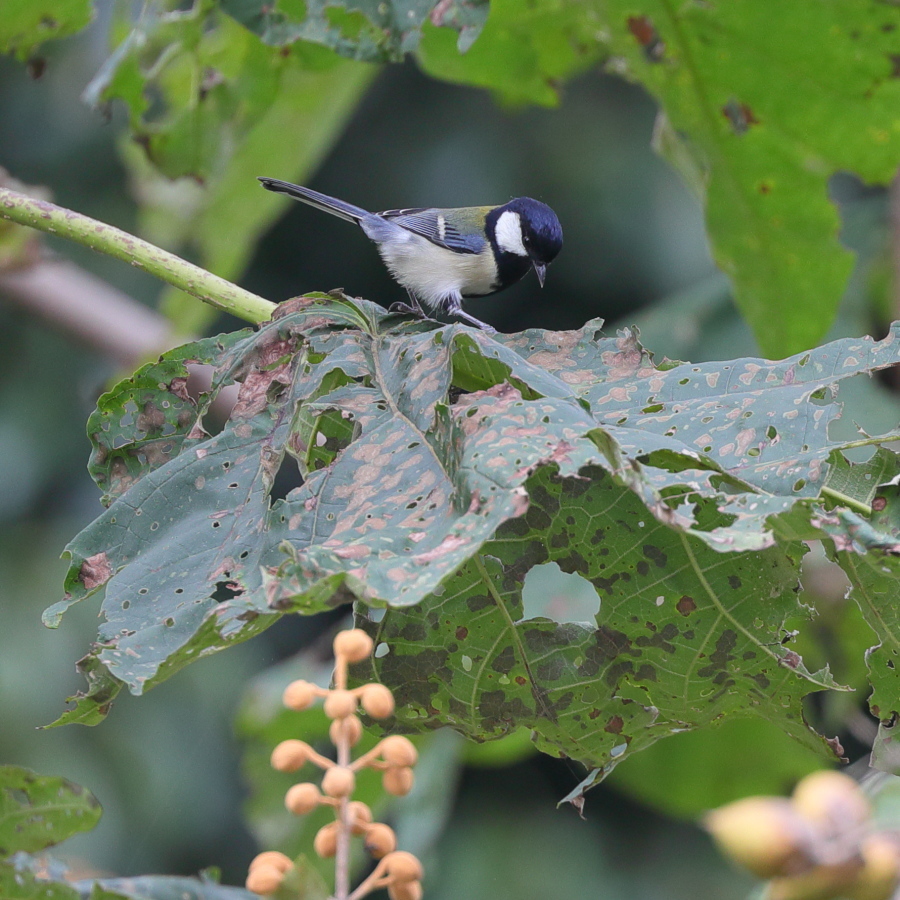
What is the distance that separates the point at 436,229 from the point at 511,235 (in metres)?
0.20

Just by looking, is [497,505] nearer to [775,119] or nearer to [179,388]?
[179,388]

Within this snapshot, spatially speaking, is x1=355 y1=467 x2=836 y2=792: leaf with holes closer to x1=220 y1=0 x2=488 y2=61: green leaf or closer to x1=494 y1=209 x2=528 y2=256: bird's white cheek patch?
x1=220 y1=0 x2=488 y2=61: green leaf

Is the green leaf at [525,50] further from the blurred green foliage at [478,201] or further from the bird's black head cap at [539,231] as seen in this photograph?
the bird's black head cap at [539,231]

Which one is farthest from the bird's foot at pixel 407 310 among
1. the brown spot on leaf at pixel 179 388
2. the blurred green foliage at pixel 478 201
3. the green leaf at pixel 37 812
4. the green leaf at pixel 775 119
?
the green leaf at pixel 775 119

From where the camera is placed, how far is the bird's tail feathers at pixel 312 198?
104 inches

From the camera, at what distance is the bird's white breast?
9.46 feet

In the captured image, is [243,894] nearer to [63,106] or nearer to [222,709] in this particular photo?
[222,709]

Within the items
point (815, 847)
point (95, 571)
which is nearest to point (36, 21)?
point (95, 571)

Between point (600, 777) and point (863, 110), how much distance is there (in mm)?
1715

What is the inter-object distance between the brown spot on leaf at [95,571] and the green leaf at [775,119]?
5.57ft

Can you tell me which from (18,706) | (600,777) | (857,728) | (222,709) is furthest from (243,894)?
(222,709)

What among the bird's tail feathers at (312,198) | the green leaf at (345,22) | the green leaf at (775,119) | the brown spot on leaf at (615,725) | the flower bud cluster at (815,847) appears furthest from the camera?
the bird's tail feathers at (312,198)

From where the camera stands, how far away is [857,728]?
271cm

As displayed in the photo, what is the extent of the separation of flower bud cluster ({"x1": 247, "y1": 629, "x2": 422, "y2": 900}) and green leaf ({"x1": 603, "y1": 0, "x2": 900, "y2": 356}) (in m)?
1.95
